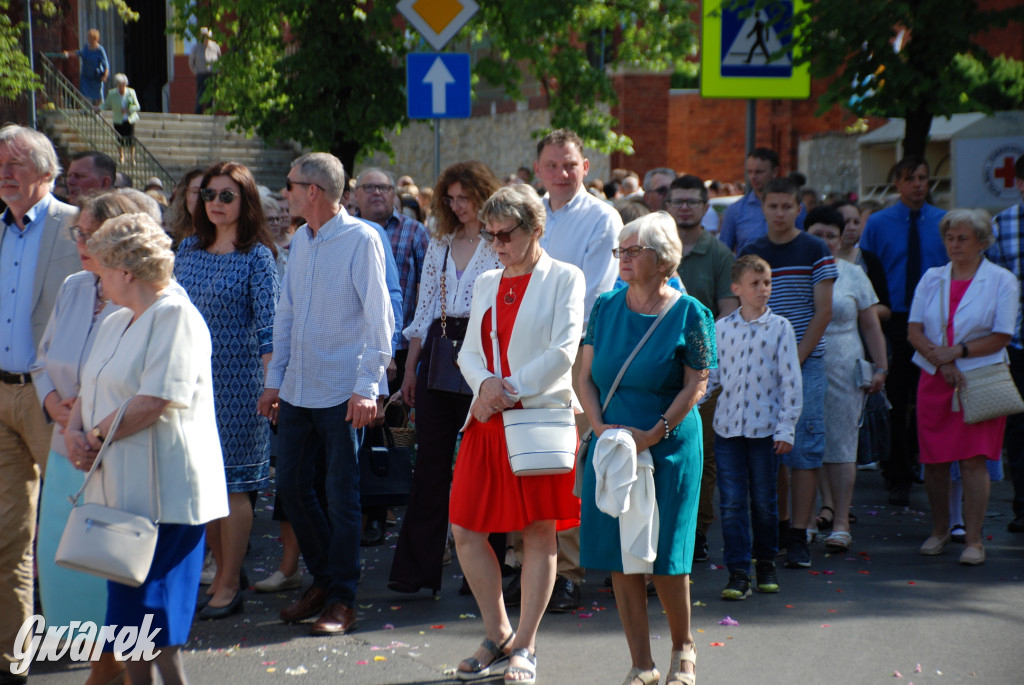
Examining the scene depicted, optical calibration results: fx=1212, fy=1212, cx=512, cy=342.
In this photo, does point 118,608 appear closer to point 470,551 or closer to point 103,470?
point 103,470

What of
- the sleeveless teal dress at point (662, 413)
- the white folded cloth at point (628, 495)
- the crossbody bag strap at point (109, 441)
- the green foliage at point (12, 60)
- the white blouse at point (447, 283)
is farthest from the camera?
the green foliage at point (12, 60)

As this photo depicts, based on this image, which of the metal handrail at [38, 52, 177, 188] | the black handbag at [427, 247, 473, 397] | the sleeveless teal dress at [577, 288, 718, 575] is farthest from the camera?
the metal handrail at [38, 52, 177, 188]

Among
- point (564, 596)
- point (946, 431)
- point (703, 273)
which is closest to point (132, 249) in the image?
point (564, 596)

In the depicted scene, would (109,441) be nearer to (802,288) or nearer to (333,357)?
(333,357)

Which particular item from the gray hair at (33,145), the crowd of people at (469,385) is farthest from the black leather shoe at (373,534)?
the gray hair at (33,145)

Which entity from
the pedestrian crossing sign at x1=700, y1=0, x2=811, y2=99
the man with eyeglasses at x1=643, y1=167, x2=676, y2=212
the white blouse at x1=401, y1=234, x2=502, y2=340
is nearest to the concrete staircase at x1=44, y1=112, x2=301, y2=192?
the man with eyeglasses at x1=643, y1=167, x2=676, y2=212

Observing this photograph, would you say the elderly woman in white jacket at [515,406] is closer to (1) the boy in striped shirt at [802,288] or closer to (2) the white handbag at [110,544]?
(2) the white handbag at [110,544]

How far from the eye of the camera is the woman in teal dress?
4.82m

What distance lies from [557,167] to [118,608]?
330 cm

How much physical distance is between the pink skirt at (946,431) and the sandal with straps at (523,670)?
3422 mm

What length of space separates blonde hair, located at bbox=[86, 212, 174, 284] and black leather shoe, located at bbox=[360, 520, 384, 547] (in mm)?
3762

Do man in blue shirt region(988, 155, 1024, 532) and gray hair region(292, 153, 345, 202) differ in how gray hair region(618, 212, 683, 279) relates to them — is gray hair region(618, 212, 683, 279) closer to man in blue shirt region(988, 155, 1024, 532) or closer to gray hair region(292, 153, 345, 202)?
gray hair region(292, 153, 345, 202)

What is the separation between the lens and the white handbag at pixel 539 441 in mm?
4996

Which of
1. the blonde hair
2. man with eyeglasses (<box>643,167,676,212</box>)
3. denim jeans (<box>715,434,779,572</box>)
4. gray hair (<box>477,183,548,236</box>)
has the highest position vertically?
man with eyeglasses (<box>643,167,676,212</box>)
